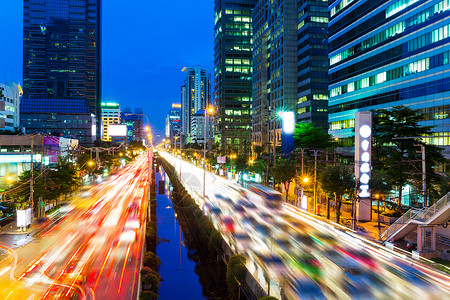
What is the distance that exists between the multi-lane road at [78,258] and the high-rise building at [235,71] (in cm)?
12736

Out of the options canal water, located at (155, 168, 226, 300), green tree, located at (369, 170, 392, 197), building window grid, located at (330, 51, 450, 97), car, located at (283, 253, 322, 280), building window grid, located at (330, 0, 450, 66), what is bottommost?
canal water, located at (155, 168, 226, 300)

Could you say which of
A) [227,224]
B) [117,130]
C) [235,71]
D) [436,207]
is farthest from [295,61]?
[436,207]

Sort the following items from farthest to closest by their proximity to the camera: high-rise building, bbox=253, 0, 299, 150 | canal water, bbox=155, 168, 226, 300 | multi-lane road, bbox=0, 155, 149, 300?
high-rise building, bbox=253, 0, 299, 150 < canal water, bbox=155, 168, 226, 300 < multi-lane road, bbox=0, 155, 149, 300

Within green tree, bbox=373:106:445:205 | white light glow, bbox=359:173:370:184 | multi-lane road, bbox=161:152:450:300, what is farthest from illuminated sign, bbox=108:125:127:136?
white light glow, bbox=359:173:370:184

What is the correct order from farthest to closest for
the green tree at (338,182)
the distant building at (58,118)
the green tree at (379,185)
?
the distant building at (58,118) < the green tree at (338,182) < the green tree at (379,185)

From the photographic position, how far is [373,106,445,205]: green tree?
39188mm

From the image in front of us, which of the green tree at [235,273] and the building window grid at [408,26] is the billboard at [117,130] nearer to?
the building window grid at [408,26]

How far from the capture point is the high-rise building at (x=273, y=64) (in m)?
109

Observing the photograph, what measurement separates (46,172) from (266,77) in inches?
3796

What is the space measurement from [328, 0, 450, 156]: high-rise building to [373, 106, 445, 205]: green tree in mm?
4286

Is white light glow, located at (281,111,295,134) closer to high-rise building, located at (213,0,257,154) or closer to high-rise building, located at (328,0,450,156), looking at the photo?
high-rise building, located at (328,0,450,156)

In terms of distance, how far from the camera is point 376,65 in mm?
67188

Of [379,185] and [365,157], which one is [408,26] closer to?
[365,157]

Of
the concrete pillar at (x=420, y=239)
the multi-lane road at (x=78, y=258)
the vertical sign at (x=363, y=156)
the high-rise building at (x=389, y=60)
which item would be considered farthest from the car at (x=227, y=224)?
the high-rise building at (x=389, y=60)
